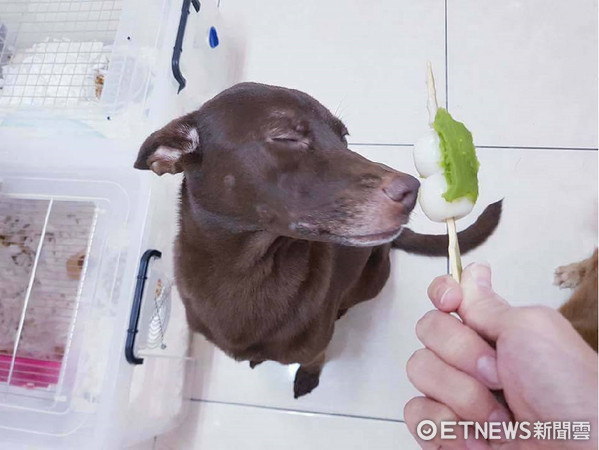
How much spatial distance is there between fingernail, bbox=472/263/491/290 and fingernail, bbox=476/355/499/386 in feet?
0.31

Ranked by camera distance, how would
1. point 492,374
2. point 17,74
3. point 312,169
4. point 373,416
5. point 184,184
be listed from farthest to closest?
point 17,74
point 373,416
point 184,184
point 312,169
point 492,374

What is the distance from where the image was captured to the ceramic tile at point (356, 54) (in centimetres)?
164

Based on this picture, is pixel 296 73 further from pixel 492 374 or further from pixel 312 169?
pixel 492 374

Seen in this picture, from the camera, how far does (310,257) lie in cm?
101

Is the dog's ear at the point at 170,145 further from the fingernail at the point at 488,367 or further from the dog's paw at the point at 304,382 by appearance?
the dog's paw at the point at 304,382

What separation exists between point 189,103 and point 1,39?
0.70m

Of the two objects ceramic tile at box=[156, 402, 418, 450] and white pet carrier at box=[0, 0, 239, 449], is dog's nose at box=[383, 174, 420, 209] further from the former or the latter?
ceramic tile at box=[156, 402, 418, 450]

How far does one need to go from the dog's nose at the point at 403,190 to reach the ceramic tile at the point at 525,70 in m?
0.94

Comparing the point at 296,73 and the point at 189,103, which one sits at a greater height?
the point at 296,73

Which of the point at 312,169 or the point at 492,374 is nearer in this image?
the point at 492,374

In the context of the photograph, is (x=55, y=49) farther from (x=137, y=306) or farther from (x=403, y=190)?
(x=403, y=190)

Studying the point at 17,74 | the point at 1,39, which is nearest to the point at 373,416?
the point at 17,74

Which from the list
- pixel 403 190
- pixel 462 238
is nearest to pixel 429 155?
pixel 403 190

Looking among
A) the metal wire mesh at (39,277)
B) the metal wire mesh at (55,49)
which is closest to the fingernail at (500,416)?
the metal wire mesh at (39,277)
